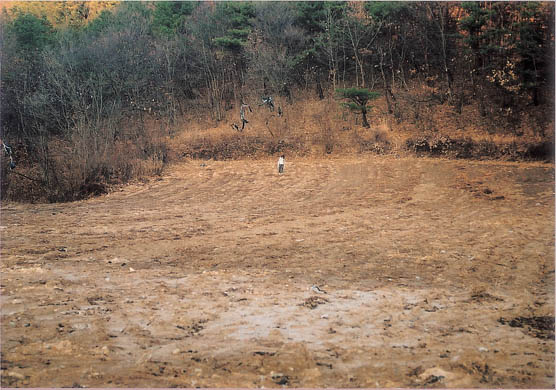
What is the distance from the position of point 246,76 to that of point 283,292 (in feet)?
89.8

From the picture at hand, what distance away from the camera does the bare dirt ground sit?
4.63m

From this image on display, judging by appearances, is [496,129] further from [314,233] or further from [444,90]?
[314,233]

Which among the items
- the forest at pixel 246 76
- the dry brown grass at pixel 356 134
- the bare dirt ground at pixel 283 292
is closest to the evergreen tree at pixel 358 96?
the forest at pixel 246 76

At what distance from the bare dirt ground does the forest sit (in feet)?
23.5

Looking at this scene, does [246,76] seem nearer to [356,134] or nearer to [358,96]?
[358,96]

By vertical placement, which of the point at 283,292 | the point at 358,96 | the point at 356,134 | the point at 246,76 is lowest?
the point at 283,292

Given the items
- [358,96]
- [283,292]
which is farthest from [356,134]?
[283,292]

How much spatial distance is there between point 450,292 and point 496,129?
17665 millimetres

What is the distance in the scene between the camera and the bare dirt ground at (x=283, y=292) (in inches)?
182

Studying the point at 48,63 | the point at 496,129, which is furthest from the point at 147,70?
the point at 496,129

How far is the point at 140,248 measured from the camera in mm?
9281

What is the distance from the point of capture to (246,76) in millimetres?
32656

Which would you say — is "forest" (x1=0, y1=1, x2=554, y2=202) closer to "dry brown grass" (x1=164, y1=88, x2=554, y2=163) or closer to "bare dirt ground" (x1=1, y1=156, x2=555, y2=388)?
"dry brown grass" (x1=164, y1=88, x2=554, y2=163)

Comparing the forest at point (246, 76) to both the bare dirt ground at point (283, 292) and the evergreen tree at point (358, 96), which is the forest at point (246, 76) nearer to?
the evergreen tree at point (358, 96)
